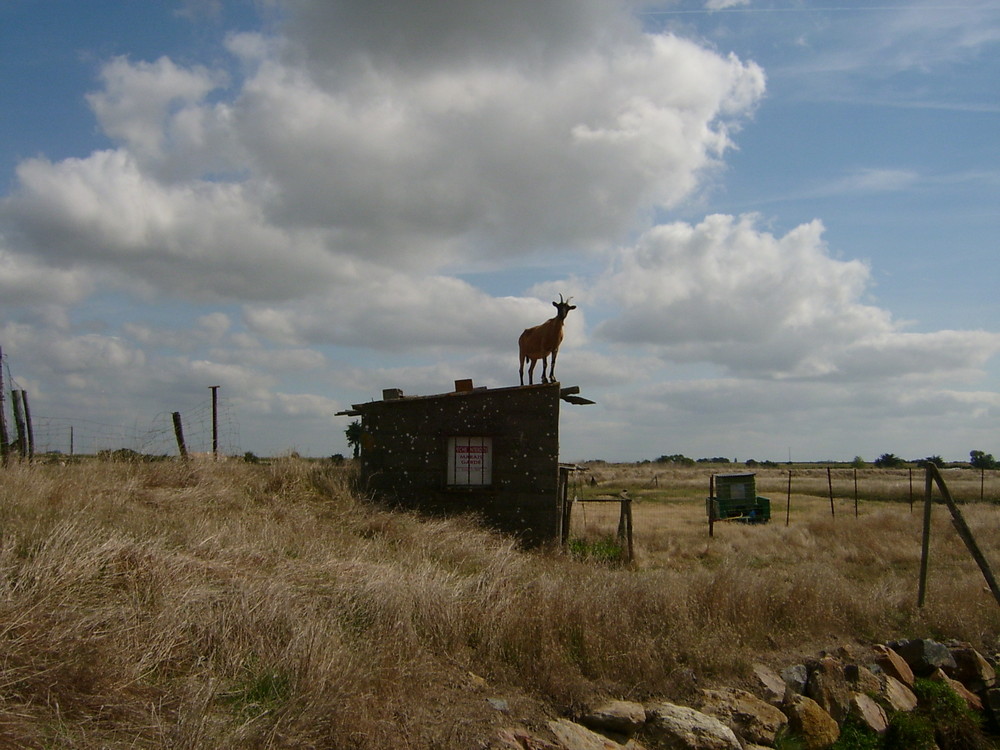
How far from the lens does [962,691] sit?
9.05 m

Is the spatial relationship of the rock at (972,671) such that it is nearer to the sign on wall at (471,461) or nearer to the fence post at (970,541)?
the fence post at (970,541)

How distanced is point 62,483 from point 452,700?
6.47 meters

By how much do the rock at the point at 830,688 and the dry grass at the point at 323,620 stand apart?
1.52 feet

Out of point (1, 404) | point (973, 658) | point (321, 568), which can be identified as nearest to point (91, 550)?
point (321, 568)

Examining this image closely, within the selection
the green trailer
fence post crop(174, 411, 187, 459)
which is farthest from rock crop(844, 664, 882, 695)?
the green trailer

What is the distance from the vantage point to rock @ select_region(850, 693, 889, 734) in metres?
8.25

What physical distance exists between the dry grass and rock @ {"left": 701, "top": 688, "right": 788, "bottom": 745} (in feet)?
0.87

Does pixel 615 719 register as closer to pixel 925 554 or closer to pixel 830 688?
pixel 830 688

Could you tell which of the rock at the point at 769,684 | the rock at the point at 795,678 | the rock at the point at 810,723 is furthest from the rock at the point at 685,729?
the rock at the point at 795,678

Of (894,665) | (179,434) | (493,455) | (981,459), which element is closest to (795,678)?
(894,665)

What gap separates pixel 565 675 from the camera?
695cm

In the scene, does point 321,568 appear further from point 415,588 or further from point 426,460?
point 426,460

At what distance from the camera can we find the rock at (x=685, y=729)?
6.71 meters

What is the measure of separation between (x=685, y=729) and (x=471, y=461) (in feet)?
27.2
